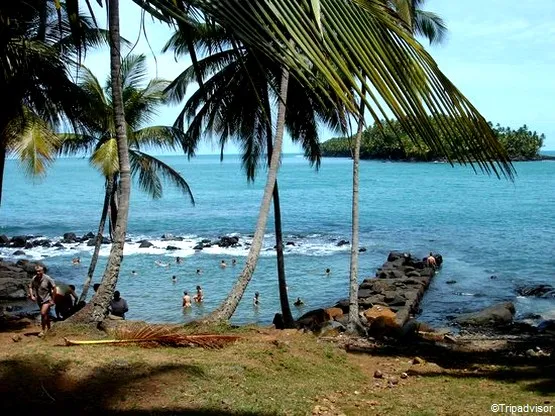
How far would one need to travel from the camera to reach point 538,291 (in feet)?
83.3

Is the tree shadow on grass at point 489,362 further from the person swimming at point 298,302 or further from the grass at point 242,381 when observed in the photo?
the person swimming at point 298,302

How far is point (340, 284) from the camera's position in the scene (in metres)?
27.5

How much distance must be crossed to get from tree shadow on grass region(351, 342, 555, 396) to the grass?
3 centimetres

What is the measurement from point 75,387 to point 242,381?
211 centimetres

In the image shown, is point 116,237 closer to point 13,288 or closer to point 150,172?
point 150,172

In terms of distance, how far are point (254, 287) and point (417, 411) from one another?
62.2 ft

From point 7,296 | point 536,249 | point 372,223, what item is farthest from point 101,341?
point 372,223

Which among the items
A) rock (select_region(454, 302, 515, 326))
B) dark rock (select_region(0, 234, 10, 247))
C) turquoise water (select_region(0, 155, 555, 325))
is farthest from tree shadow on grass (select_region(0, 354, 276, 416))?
dark rock (select_region(0, 234, 10, 247))

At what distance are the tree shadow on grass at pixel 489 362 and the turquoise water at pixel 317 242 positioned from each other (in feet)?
13.4

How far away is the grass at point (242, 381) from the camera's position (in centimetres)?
696

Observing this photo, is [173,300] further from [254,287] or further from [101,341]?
[101,341]

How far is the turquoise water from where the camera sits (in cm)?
2477

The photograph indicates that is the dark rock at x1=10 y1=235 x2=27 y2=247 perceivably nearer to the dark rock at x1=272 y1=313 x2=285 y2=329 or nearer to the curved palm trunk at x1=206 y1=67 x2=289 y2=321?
the dark rock at x1=272 y1=313 x2=285 y2=329

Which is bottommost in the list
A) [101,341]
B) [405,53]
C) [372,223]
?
[372,223]
